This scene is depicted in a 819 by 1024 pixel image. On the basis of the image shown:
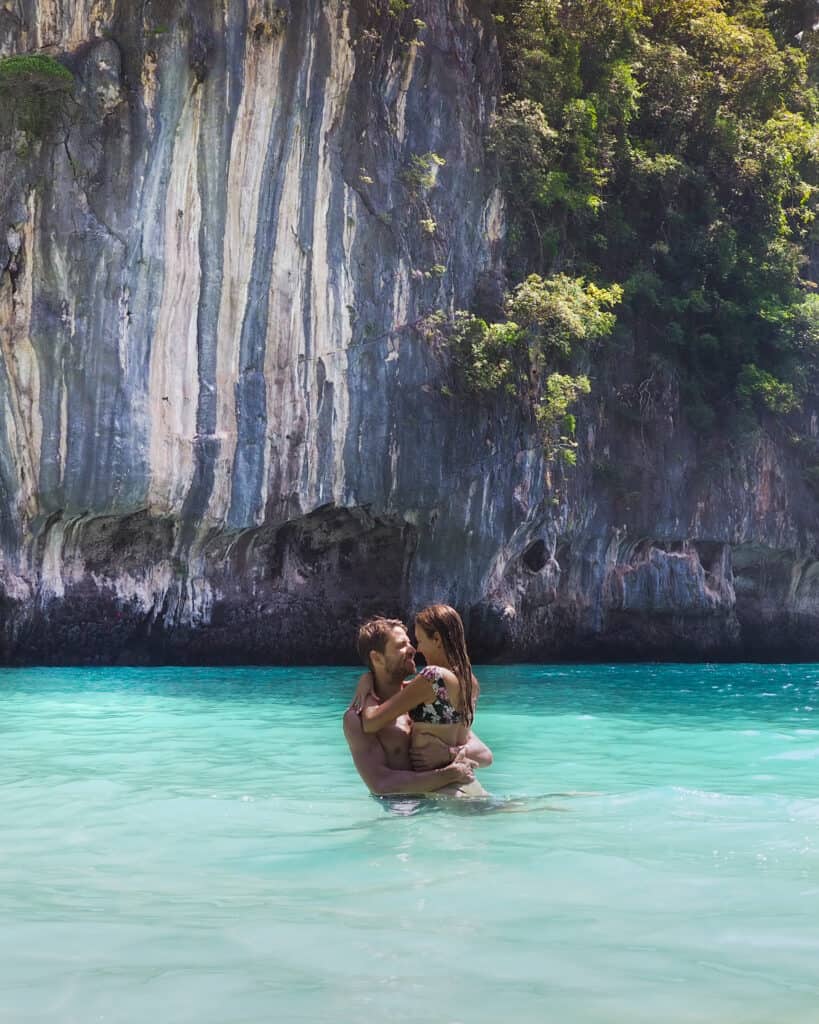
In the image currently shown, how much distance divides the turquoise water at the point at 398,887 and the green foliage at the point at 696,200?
15.5 metres

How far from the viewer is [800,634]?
90.5 ft

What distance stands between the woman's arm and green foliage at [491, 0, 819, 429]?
1803cm

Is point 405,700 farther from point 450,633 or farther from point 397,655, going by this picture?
point 450,633

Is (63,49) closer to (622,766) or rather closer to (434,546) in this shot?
(434,546)

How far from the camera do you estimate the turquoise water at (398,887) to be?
335 centimetres

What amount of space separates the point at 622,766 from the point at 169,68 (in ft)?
46.1

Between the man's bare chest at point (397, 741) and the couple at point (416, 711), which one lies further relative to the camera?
the man's bare chest at point (397, 741)

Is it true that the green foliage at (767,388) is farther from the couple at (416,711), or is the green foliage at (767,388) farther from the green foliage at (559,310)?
the couple at (416,711)

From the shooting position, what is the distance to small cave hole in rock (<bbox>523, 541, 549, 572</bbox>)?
78.3 feet

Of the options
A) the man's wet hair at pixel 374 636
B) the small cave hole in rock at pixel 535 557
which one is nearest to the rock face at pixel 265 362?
the small cave hole in rock at pixel 535 557

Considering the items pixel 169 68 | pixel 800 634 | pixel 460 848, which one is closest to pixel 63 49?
pixel 169 68

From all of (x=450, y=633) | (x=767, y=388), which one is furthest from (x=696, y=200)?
(x=450, y=633)

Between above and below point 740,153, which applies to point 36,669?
below

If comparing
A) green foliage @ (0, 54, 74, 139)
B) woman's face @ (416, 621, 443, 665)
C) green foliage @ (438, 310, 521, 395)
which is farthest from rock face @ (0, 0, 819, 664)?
woman's face @ (416, 621, 443, 665)
